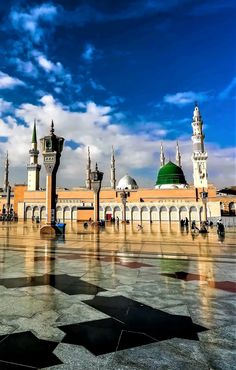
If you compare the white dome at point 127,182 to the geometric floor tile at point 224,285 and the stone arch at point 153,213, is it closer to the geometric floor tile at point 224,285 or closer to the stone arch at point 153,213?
the stone arch at point 153,213

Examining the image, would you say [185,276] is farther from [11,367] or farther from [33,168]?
[33,168]

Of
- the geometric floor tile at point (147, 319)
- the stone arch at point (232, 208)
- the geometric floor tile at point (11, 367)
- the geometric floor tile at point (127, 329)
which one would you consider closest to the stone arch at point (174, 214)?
the stone arch at point (232, 208)

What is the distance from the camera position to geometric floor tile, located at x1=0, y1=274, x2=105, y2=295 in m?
4.50

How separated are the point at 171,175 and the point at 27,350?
76767mm

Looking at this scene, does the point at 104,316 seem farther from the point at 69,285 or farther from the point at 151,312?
the point at 69,285

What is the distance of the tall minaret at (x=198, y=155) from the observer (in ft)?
213

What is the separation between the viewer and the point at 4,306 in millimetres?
3609

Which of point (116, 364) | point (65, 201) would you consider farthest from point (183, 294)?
point (65, 201)

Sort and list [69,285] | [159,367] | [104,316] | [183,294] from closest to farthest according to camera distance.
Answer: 1. [159,367]
2. [104,316]
3. [183,294]
4. [69,285]

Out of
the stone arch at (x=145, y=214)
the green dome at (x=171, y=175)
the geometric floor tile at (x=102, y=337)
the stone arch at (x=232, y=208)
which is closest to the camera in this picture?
the geometric floor tile at (x=102, y=337)

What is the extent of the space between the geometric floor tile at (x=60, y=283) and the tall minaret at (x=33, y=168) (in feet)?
237

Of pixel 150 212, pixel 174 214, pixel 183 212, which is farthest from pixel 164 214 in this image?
pixel 183 212

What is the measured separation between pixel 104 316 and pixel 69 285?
168 centimetres

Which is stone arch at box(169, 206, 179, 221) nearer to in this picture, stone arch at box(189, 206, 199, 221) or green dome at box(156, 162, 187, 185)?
stone arch at box(189, 206, 199, 221)
